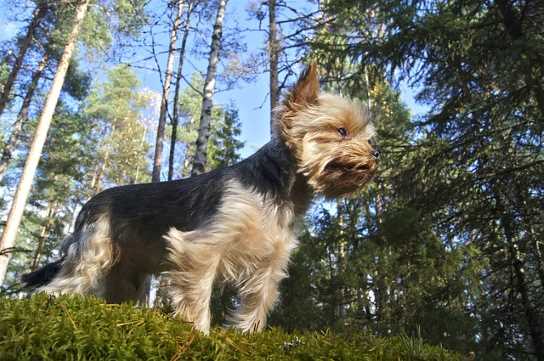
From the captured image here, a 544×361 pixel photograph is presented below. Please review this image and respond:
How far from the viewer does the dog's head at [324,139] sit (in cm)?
480

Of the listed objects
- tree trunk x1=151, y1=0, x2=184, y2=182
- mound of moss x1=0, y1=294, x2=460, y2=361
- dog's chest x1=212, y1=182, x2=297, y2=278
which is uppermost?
tree trunk x1=151, y1=0, x2=184, y2=182

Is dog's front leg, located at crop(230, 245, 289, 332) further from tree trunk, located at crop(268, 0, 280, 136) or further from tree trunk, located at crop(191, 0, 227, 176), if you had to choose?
tree trunk, located at crop(268, 0, 280, 136)

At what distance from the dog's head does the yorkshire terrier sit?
0.04 ft

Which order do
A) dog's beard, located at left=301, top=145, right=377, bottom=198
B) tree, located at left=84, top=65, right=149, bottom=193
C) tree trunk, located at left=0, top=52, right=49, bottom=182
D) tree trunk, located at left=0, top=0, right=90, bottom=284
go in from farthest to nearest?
tree, located at left=84, top=65, right=149, bottom=193 < tree trunk, located at left=0, top=52, right=49, bottom=182 < tree trunk, located at left=0, top=0, right=90, bottom=284 < dog's beard, located at left=301, top=145, right=377, bottom=198

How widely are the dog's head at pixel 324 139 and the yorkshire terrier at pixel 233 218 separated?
11mm

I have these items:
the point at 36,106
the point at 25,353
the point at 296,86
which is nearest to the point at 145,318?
the point at 25,353

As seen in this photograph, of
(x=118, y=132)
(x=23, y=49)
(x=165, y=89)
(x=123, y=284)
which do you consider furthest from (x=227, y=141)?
(x=118, y=132)

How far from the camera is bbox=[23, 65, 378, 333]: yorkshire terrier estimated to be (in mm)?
4184

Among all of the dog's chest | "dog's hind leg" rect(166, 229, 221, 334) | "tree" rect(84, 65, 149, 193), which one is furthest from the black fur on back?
"tree" rect(84, 65, 149, 193)

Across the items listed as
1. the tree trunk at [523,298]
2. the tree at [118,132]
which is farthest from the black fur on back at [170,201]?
the tree at [118,132]

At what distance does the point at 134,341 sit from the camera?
196 cm

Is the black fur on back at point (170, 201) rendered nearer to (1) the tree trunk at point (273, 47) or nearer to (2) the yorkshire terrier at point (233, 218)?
(2) the yorkshire terrier at point (233, 218)

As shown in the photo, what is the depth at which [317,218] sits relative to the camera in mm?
12453

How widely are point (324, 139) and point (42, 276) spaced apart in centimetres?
338
